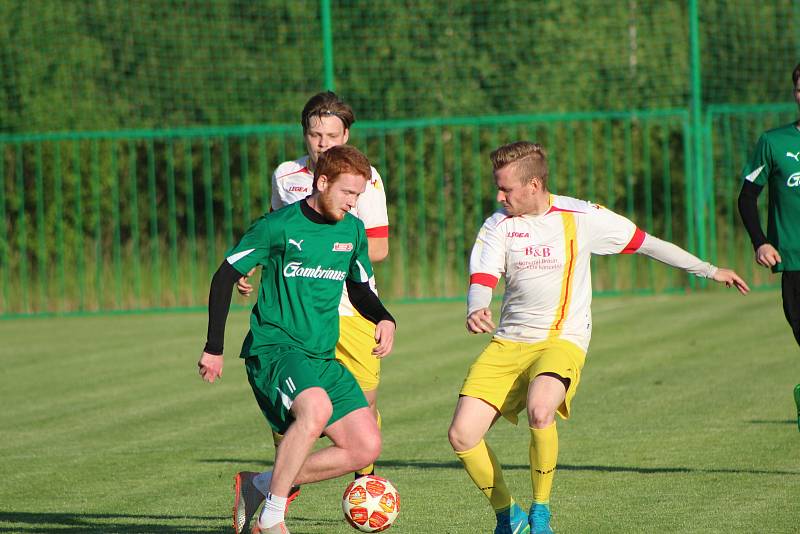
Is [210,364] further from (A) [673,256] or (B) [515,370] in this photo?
(A) [673,256]

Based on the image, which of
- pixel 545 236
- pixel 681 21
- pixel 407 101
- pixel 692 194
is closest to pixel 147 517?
pixel 545 236

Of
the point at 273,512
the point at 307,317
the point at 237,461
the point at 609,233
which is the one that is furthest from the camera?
the point at 237,461

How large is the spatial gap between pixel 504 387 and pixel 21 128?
19.2 m

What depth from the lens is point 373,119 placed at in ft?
79.0

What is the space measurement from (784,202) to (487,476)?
2843 millimetres

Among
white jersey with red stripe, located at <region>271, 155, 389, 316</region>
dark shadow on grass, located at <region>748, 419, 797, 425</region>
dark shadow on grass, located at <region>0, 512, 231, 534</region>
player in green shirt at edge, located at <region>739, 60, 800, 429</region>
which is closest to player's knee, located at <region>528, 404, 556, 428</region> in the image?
white jersey with red stripe, located at <region>271, 155, 389, 316</region>

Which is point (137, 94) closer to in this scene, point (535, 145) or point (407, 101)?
point (407, 101)

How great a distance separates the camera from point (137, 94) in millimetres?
25125

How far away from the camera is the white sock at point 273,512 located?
6207 millimetres

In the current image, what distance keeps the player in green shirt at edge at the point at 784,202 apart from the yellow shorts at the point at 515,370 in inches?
73.6

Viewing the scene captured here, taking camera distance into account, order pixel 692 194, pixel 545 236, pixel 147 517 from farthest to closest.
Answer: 1. pixel 692 194
2. pixel 147 517
3. pixel 545 236

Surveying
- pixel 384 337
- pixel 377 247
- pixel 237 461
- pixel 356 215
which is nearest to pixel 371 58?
pixel 237 461

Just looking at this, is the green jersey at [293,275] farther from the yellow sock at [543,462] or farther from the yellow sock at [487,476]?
the yellow sock at [543,462]

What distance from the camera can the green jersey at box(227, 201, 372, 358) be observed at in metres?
6.55
